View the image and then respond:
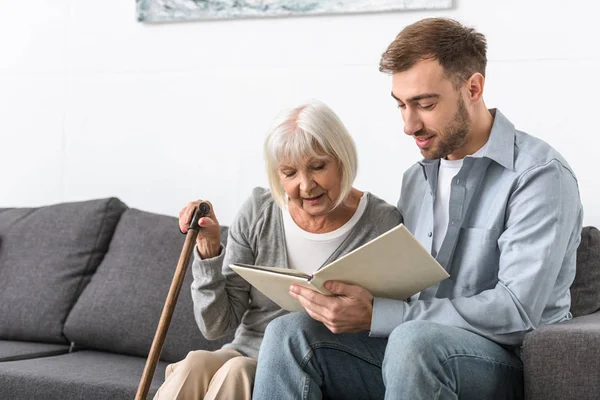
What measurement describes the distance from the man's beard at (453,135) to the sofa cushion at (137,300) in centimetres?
89

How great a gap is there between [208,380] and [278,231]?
17.3 inches

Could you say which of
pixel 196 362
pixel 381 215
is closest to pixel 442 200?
pixel 381 215

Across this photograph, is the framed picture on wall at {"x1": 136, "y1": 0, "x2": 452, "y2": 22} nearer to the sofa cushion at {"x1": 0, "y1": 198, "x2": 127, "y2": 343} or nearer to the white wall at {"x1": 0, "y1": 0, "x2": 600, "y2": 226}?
the white wall at {"x1": 0, "y1": 0, "x2": 600, "y2": 226}

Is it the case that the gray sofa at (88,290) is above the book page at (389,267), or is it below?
below

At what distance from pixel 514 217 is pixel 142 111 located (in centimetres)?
170

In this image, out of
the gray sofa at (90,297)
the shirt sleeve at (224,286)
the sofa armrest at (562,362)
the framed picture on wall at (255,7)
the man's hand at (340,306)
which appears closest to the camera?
the sofa armrest at (562,362)

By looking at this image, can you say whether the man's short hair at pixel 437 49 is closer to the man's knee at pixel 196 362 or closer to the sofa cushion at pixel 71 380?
the man's knee at pixel 196 362

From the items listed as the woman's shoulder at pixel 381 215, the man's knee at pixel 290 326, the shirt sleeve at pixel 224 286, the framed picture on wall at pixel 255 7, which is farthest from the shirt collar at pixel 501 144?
the framed picture on wall at pixel 255 7

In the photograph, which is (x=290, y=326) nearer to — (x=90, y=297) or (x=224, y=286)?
(x=224, y=286)

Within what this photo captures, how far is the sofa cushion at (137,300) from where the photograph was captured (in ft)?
8.54

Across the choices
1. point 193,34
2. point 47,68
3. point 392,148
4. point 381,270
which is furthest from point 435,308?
point 47,68

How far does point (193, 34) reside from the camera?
3.14 meters

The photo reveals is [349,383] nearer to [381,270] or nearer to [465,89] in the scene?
[381,270]

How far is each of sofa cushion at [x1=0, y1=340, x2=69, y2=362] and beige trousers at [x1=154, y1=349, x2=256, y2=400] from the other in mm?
752
